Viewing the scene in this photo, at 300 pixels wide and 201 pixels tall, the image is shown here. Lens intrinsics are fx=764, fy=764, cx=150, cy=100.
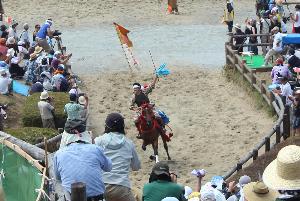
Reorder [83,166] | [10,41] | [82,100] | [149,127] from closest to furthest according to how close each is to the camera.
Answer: [83,166], [149,127], [82,100], [10,41]

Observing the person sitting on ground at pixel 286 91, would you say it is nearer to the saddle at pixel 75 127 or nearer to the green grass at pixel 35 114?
the green grass at pixel 35 114

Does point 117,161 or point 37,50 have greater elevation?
point 117,161

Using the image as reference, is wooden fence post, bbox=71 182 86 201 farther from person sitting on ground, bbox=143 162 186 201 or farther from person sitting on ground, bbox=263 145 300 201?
person sitting on ground, bbox=263 145 300 201

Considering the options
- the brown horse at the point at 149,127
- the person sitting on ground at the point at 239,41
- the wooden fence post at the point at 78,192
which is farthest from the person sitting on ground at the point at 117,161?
the person sitting on ground at the point at 239,41

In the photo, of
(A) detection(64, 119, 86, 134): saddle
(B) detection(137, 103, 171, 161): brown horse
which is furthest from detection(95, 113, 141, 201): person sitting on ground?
(B) detection(137, 103, 171, 161): brown horse

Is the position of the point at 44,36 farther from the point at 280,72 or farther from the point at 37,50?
the point at 280,72

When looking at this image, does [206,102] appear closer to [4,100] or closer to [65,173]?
[4,100]

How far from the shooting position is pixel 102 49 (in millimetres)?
26188

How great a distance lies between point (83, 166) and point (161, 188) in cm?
84

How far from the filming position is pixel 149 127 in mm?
15539

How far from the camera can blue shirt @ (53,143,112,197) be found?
26.0 feet

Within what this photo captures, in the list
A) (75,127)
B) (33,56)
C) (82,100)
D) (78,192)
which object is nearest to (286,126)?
(82,100)

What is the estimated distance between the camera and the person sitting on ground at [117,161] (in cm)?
869

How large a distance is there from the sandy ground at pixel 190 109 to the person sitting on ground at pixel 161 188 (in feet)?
20.9
